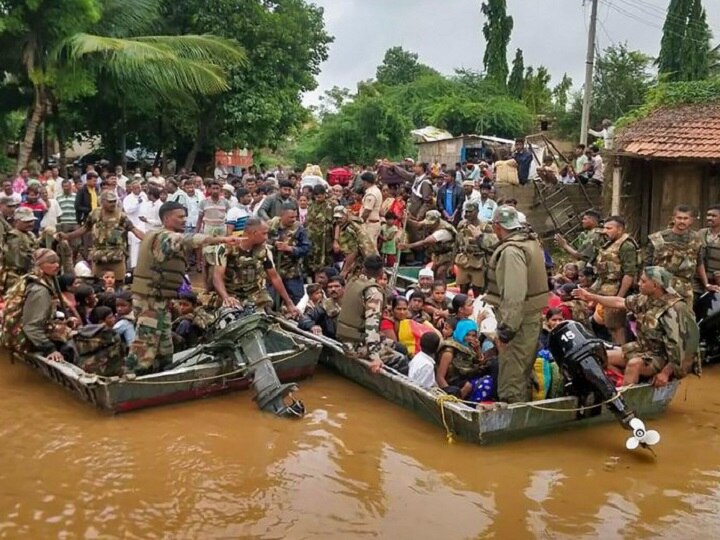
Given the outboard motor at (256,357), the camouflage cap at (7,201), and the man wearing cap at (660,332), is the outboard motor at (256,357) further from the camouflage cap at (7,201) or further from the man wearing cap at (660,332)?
the camouflage cap at (7,201)

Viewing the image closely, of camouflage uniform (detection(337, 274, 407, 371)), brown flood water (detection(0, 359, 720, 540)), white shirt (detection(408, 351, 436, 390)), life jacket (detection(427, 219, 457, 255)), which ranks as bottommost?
brown flood water (detection(0, 359, 720, 540))

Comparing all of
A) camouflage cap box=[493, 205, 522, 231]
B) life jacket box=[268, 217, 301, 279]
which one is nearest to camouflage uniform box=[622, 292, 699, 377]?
camouflage cap box=[493, 205, 522, 231]

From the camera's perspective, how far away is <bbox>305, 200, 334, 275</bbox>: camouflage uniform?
→ 35.9 ft

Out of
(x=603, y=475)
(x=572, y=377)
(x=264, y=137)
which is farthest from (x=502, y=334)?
(x=264, y=137)

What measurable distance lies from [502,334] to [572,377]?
32.4 inches

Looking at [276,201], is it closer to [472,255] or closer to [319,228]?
[319,228]

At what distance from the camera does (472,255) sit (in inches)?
417

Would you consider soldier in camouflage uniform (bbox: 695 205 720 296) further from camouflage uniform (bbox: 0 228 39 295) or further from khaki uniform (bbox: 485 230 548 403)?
camouflage uniform (bbox: 0 228 39 295)

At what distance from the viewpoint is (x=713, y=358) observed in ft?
30.7

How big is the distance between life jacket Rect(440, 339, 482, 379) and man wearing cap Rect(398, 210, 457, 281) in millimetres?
4001

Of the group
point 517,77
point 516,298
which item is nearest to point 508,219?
point 516,298

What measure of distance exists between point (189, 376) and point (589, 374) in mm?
3518

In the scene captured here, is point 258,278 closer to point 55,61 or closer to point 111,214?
point 111,214

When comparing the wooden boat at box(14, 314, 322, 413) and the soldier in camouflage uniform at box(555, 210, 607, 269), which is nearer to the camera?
the wooden boat at box(14, 314, 322, 413)
